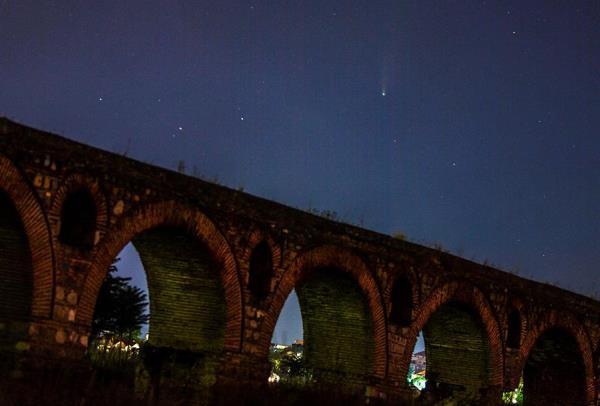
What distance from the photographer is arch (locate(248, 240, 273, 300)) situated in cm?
1439

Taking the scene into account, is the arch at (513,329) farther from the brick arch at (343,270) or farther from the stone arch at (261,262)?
the stone arch at (261,262)

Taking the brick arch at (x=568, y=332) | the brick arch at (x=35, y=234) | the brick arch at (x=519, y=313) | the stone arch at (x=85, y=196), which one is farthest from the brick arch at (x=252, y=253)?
the brick arch at (x=568, y=332)

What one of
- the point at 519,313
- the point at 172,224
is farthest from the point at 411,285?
the point at 172,224

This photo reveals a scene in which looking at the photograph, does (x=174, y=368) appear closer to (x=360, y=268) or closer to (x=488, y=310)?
(x=360, y=268)

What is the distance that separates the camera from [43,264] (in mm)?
11523

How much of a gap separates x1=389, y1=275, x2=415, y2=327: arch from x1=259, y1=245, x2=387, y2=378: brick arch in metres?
0.56

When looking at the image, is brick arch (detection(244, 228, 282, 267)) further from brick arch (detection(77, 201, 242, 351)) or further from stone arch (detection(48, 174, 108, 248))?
stone arch (detection(48, 174, 108, 248))

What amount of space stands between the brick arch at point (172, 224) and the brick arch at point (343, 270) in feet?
2.37

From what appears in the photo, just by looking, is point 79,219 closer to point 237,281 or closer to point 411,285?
point 237,281

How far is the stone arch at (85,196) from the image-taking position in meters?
11.7

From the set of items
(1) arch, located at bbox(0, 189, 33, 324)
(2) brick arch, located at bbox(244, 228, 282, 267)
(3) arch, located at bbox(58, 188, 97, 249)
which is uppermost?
(2) brick arch, located at bbox(244, 228, 282, 267)

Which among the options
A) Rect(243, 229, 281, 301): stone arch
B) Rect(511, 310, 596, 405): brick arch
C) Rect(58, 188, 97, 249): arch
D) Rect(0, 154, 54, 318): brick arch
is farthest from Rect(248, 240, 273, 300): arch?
Rect(511, 310, 596, 405): brick arch

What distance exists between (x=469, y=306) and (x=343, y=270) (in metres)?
4.03

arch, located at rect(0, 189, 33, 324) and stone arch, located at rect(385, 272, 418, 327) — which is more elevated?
stone arch, located at rect(385, 272, 418, 327)
